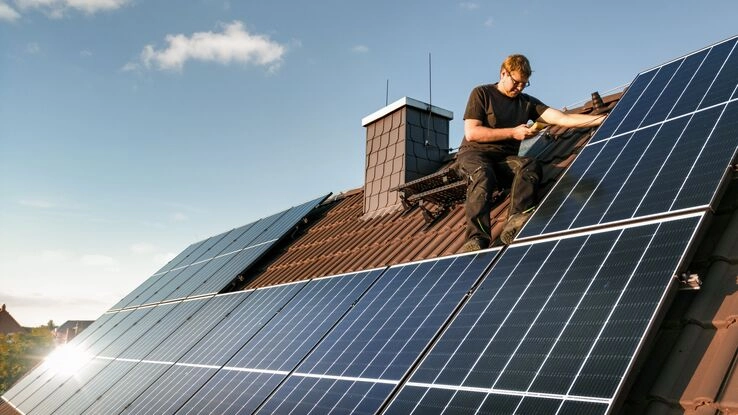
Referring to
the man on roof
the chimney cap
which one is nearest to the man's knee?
the man on roof

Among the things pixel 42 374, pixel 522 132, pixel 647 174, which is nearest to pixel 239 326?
pixel 522 132

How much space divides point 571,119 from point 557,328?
16.5 ft

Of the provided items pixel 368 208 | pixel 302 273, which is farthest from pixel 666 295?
pixel 368 208

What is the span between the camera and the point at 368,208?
13.9 m

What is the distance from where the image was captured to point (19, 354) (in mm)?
72750

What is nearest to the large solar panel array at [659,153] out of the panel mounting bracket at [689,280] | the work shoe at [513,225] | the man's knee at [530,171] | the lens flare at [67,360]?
the work shoe at [513,225]

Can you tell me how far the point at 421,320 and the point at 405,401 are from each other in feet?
4.37

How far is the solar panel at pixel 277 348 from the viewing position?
7.68 meters

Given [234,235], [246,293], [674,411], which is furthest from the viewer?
[234,235]

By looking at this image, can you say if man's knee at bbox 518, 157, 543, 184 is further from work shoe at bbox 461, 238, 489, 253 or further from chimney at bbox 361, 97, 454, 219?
chimney at bbox 361, 97, 454, 219

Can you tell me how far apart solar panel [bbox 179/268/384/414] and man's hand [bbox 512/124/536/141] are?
267 centimetres

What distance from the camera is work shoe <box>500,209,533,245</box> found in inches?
283

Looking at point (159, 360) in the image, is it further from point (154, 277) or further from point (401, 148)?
point (154, 277)

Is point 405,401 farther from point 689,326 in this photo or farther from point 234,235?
point 234,235
